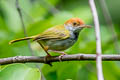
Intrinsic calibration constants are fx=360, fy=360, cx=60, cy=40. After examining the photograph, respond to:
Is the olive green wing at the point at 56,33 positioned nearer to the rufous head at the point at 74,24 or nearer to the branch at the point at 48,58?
the rufous head at the point at 74,24

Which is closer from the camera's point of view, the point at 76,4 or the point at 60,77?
the point at 60,77

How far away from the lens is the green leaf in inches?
120

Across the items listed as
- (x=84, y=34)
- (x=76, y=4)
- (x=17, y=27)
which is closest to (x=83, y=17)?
(x=84, y=34)

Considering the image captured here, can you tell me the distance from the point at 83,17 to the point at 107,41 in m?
0.59

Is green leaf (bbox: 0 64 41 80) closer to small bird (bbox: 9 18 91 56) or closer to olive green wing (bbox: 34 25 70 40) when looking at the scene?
small bird (bbox: 9 18 91 56)

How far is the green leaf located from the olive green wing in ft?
3.73

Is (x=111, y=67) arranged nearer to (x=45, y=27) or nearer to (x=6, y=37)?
(x=45, y=27)

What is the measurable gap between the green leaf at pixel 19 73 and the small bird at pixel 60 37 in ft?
3.31

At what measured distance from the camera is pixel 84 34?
5.38 metres

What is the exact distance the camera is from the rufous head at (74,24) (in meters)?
4.83

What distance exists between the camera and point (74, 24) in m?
4.90

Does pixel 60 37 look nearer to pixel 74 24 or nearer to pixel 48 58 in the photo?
pixel 74 24

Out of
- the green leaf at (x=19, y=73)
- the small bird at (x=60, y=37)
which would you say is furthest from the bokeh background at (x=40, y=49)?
the small bird at (x=60, y=37)

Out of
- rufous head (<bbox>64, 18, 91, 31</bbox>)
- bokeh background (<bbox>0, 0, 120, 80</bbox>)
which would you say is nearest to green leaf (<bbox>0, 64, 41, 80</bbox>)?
bokeh background (<bbox>0, 0, 120, 80</bbox>)
